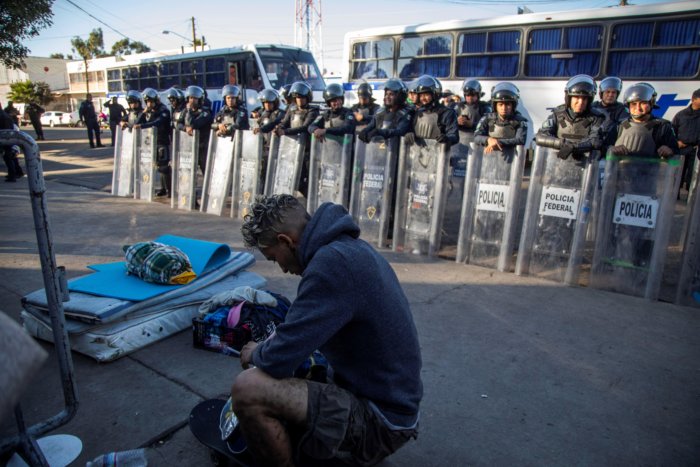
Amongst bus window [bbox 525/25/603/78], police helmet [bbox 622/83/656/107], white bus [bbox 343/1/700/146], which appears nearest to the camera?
police helmet [bbox 622/83/656/107]

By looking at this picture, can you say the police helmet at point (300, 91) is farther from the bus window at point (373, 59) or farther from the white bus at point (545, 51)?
the bus window at point (373, 59)

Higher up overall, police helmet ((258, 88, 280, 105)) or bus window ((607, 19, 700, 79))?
bus window ((607, 19, 700, 79))

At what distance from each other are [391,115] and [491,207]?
2.10m

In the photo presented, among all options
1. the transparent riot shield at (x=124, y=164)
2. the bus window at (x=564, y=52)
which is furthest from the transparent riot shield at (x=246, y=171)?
the bus window at (x=564, y=52)

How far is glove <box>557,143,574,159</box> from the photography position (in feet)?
16.1

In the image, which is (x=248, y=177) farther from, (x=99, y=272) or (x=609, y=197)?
(x=609, y=197)

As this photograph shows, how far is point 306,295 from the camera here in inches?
71.6

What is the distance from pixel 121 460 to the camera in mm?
2324

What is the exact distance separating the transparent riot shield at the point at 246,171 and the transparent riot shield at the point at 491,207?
3.60 m

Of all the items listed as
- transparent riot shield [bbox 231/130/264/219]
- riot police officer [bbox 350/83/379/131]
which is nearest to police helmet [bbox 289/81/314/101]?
riot police officer [bbox 350/83/379/131]

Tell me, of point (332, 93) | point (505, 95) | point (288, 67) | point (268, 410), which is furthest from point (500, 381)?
point (288, 67)

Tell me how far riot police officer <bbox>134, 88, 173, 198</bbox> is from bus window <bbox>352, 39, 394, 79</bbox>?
618 cm

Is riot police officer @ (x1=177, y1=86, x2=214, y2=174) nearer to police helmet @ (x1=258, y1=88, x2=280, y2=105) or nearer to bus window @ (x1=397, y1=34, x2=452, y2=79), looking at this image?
police helmet @ (x1=258, y1=88, x2=280, y2=105)

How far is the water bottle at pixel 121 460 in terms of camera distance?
2.30m
